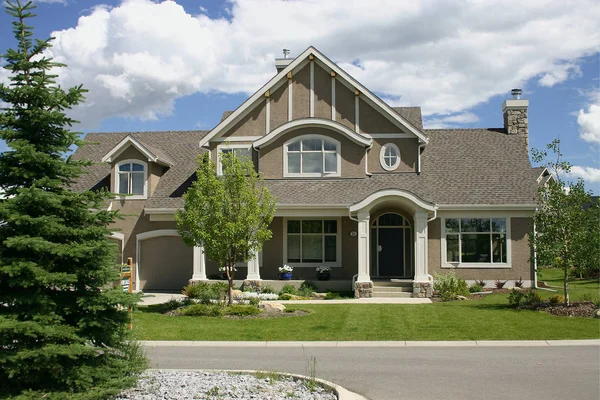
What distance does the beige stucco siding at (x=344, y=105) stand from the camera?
2466 centimetres

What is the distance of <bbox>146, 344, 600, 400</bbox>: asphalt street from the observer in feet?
29.4

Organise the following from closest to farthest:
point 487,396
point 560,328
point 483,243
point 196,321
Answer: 1. point 487,396
2. point 560,328
3. point 196,321
4. point 483,243

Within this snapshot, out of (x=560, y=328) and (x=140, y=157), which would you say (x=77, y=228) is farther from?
(x=140, y=157)

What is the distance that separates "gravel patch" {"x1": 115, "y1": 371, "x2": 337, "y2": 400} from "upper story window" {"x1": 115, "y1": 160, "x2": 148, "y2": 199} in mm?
16557

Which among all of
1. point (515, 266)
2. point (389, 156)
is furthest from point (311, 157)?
point (515, 266)

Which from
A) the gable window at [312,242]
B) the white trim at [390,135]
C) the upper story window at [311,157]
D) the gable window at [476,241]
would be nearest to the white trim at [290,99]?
the upper story window at [311,157]

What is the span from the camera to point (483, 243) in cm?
2336

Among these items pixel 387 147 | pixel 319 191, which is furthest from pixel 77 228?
pixel 387 147

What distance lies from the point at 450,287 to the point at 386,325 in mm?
6611

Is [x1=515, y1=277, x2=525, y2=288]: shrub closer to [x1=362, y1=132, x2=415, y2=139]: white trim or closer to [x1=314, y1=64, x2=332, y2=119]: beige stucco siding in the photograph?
[x1=362, y1=132, x2=415, y2=139]: white trim

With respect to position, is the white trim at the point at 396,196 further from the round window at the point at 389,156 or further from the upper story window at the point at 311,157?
the round window at the point at 389,156

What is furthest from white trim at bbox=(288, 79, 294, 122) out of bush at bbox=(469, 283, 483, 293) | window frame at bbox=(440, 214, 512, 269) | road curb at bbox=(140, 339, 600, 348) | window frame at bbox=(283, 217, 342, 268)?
road curb at bbox=(140, 339, 600, 348)

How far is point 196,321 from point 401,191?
8813mm

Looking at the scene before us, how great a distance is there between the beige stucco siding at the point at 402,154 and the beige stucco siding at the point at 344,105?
1490 millimetres
